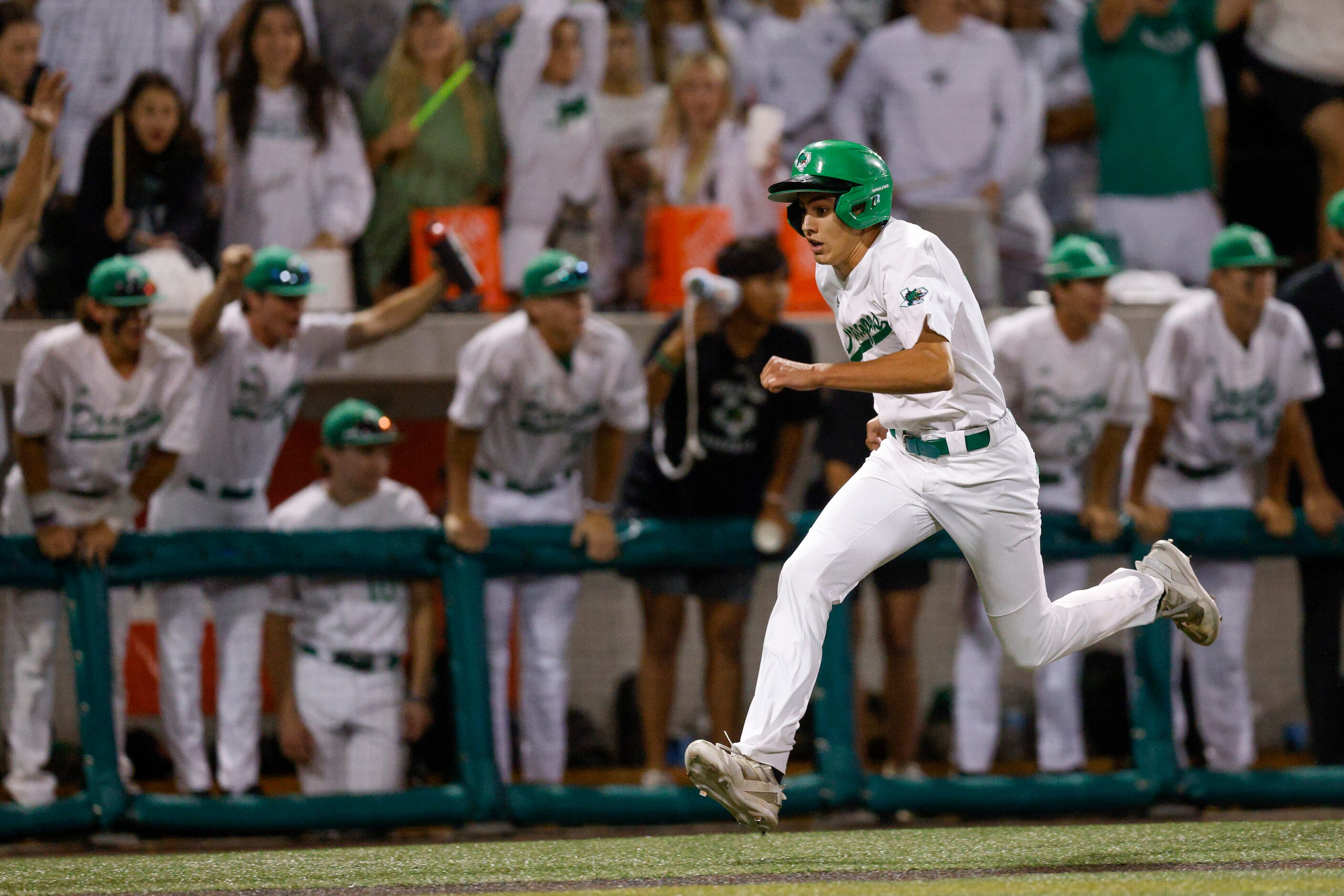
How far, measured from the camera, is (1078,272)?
18.2 ft

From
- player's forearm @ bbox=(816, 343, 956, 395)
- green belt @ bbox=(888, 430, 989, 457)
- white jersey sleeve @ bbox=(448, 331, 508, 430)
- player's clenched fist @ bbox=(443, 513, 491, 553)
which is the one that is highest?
player's forearm @ bbox=(816, 343, 956, 395)

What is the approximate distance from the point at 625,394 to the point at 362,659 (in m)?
1.20

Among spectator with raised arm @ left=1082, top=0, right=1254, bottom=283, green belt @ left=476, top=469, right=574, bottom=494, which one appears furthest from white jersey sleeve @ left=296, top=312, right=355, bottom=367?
spectator with raised arm @ left=1082, top=0, right=1254, bottom=283

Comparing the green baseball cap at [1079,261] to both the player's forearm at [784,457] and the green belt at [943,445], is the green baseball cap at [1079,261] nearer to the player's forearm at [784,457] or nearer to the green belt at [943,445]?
the player's forearm at [784,457]

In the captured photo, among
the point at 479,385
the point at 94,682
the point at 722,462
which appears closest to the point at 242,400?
the point at 479,385

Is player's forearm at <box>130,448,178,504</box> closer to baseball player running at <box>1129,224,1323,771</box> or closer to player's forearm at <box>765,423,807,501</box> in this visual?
player's forearm at <box>765,423,807,501</box>

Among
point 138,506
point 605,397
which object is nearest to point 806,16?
point 605,397

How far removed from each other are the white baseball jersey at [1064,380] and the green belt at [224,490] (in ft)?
8.28

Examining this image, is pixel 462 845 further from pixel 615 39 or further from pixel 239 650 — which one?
pixel 615 39

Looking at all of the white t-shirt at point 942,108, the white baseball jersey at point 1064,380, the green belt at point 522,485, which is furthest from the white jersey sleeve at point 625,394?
the white t-shirt at point 942,108

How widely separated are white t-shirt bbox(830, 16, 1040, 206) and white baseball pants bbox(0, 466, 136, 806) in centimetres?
358

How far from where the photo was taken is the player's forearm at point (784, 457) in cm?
539

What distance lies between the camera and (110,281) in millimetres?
5258

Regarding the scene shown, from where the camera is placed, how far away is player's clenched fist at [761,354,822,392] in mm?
3291
